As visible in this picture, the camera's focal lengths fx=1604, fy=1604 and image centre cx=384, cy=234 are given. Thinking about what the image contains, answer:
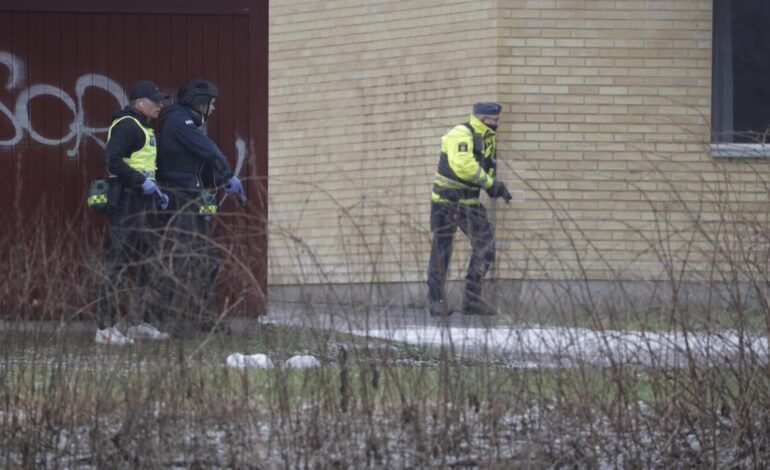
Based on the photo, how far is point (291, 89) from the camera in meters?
15.6

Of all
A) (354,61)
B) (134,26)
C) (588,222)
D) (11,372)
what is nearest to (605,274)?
(11,372)

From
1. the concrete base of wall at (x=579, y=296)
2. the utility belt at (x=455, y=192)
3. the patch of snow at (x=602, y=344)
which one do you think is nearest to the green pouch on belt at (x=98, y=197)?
the utility belt at (x=455, y=192)

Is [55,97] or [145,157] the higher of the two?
[55,97]

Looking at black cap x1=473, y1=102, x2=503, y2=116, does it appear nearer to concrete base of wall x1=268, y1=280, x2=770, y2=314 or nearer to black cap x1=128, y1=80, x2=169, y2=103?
black cap x1=128, y1=80, x2=169, y2=103

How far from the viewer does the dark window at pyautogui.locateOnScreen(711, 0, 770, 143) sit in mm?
13906

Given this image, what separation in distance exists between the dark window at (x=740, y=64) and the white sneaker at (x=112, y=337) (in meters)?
8.10

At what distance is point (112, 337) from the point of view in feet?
22.3

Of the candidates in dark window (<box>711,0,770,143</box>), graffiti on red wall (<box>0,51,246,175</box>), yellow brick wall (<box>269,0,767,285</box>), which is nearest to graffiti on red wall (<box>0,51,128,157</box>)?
graffiti on red wall (<box>0,51,246,175</box>)

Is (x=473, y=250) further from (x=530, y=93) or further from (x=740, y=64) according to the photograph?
(x=740, y=64)

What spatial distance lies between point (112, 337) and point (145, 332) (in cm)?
15

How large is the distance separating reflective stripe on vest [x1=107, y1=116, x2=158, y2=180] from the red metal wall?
631mm

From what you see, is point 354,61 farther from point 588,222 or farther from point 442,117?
point 588,222

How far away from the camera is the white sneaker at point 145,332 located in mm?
6723

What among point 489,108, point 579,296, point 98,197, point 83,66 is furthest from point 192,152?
point 579,296
